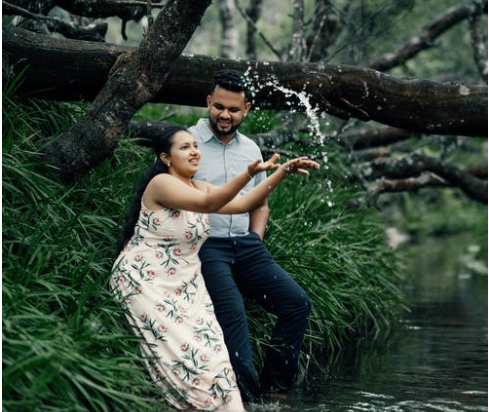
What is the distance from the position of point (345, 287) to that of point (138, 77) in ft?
10.3

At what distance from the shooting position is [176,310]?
15.3 feet

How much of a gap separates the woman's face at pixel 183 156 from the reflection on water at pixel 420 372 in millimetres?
1376

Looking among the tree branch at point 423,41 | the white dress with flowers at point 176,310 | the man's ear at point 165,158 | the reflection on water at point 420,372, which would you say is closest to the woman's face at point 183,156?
the man's ear at point 165,158

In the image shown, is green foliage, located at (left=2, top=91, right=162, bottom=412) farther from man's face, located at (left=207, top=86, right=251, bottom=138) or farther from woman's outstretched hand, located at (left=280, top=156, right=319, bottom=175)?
woman's outstretched hand, located at (left=280, top=156, right=319, bottom=175)

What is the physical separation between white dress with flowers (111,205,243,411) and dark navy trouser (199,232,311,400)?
15 centimetres

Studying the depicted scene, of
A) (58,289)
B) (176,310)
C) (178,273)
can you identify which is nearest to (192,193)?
(178,273)

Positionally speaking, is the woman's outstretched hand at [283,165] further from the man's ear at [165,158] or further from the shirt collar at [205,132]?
the shirt collar at [205,132]

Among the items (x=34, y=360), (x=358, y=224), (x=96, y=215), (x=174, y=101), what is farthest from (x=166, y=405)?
(x=358, y=224)

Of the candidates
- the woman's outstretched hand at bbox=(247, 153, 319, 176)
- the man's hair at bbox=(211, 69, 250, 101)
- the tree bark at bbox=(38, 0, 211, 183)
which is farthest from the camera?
the tree bark at bbox=(38, 0, 211, 183)

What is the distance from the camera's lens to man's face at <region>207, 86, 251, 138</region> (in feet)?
16.6

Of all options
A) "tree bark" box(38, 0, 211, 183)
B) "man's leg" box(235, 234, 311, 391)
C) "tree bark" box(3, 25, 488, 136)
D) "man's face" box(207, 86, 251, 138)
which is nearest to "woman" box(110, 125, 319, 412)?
"man's face" box(207, 86, 251, 138)

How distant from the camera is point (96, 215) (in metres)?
5.71

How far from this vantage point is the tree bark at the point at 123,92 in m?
5.30

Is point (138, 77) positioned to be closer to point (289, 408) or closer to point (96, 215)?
point (96, 215)
